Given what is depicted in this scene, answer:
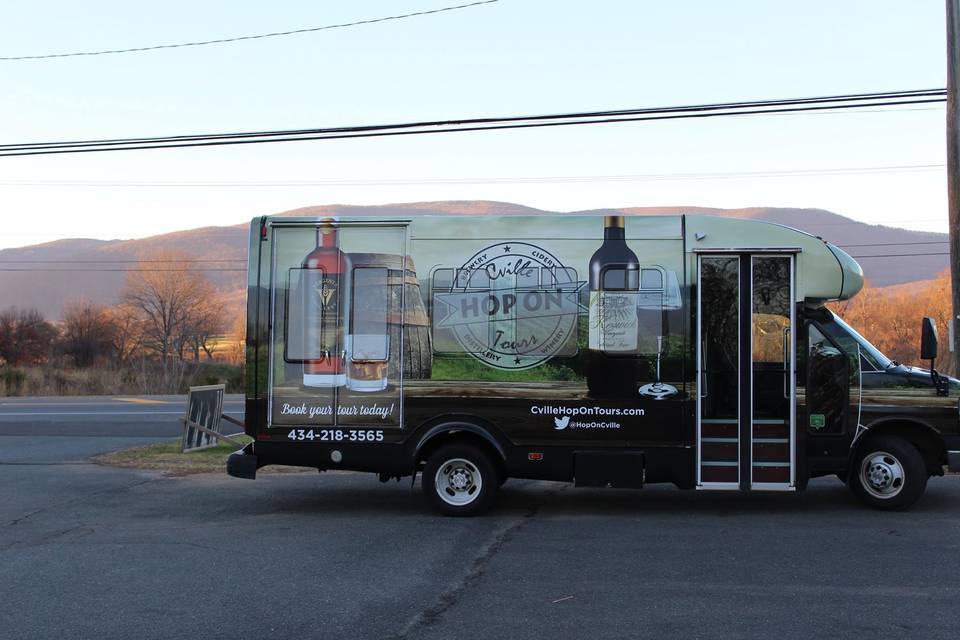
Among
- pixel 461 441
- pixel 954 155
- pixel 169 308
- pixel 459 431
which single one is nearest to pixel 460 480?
pixel 461 441

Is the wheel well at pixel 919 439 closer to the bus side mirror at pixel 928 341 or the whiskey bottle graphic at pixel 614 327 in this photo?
the bus side mirror at pixel 928 341

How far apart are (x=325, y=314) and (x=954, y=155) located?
9.74 metres

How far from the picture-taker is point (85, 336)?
4803 cm

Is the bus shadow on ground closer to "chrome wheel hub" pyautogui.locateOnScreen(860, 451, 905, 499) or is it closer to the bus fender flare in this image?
"chrome wheel hub" pyautogui.locateOnScreen(860, 451, 905, 499)

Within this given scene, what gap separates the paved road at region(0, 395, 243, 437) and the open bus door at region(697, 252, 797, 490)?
12590mm

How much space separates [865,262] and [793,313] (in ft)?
488

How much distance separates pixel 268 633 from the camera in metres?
5.63

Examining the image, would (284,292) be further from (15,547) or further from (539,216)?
(15,547)

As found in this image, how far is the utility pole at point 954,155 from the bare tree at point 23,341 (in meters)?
44.1

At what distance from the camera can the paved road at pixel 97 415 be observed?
19047 mm

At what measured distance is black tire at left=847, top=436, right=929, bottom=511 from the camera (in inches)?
356

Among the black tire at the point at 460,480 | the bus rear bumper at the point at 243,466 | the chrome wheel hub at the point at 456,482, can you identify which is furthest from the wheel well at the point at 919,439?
the bus rear bumper at the point at 243,466

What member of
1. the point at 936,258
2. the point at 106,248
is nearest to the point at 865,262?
the point at 936,258

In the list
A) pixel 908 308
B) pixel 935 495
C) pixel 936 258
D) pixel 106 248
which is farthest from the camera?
pixel 106 248
